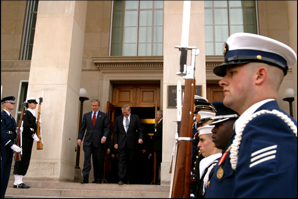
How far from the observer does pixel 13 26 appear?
41.4 ft

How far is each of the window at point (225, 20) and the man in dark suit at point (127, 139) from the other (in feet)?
16.9

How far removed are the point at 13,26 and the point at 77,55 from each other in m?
5.42

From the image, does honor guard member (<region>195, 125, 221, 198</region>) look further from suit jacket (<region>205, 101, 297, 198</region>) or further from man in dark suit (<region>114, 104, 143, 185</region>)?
man in dark suit (<region>114, 104, 143, 185</region>)

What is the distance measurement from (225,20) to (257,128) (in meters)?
11.7

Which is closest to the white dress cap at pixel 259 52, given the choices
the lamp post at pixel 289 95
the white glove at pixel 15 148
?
the white glove at pixel 15 148

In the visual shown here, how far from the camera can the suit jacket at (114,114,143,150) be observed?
8.09 meters

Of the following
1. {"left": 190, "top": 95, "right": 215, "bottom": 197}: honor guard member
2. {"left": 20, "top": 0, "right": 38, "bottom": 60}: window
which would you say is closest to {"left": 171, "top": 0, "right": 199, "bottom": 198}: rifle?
{"left": 190, "top": 95, "right": 215, "bottom": 197}: honor guard member

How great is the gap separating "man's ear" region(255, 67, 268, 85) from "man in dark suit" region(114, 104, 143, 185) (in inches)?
254

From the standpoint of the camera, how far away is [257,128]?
1.44 m

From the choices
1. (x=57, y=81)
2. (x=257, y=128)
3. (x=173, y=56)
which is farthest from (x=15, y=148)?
(x=257, y=128)

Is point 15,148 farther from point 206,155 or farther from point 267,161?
point 267,161

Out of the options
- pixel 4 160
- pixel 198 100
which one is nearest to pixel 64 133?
pixel 4 160

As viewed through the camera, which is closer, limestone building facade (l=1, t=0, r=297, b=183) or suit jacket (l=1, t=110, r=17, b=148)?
suit jacket (l=1, t=110, r=17, b=148)

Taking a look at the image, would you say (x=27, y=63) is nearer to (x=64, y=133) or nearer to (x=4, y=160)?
(x=64, y=133)
